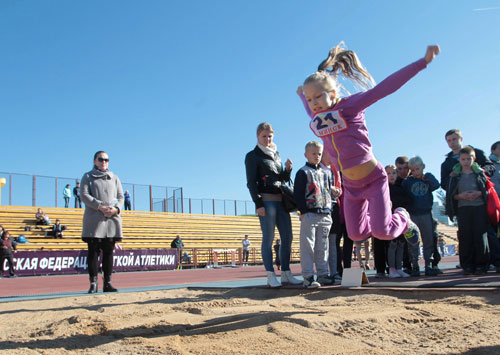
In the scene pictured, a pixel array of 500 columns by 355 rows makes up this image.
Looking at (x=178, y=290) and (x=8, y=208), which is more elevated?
(x=8, y=208)

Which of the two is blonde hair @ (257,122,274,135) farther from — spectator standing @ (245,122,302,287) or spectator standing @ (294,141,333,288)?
spectator standing @ (294,141,333,288)

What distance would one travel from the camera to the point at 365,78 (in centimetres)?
405

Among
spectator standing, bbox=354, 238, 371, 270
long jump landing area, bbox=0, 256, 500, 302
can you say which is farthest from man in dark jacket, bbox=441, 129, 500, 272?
spectator standing, bbox=354, 238, 371, 270

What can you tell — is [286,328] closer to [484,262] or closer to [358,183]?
[358,183]

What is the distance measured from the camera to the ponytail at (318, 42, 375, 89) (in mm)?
4027

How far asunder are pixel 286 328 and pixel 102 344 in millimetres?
1104

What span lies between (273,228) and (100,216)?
2.17 m

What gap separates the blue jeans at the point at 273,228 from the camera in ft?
16.8

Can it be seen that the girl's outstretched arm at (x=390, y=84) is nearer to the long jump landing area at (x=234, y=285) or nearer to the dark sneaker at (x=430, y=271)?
the long jump landing area at (x=234, y=285)

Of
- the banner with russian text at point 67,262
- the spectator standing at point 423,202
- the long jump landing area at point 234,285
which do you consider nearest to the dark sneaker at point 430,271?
the spectator standing at point 423,202

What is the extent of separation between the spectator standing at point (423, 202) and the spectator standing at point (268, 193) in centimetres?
213

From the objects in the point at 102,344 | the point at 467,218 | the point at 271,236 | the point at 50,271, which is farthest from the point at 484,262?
the point at 50,271

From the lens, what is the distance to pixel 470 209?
556 cm

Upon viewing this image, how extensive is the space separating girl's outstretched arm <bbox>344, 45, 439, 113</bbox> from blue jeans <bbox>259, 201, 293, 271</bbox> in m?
1.93
